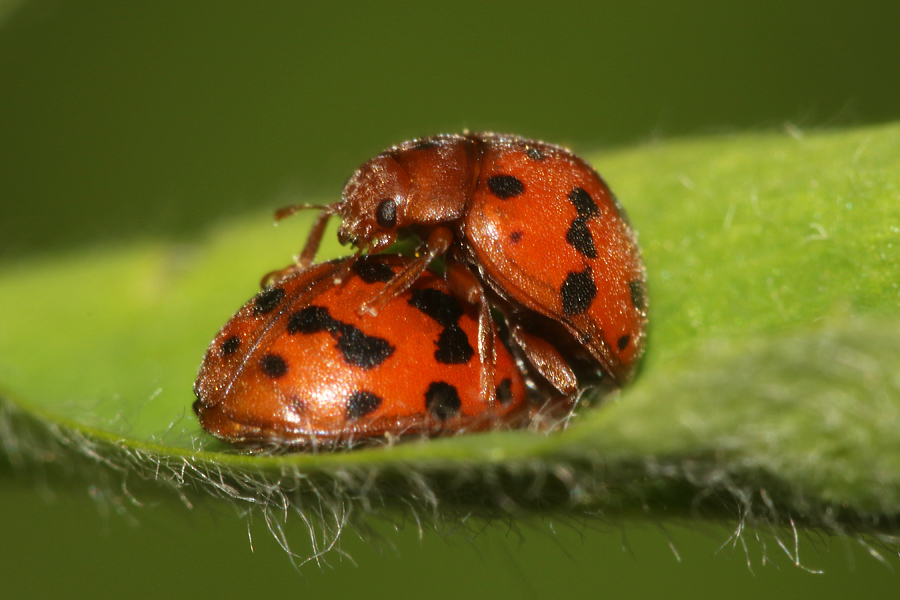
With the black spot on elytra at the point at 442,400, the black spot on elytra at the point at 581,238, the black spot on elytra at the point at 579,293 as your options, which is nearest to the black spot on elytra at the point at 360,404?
the black spot on elytra at the point at 442,400

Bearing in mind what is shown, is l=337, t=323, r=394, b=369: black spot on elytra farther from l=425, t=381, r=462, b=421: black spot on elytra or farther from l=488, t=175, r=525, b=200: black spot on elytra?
l=488, t=175, r=525, b=200: black spot on elytra

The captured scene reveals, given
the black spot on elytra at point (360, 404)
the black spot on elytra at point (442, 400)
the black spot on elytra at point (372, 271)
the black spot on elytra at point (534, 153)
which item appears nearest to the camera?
the black spot on elytra at point (360, 404)

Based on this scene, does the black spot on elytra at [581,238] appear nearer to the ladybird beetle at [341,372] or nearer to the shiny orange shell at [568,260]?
the shiny orange shell at [568,260]

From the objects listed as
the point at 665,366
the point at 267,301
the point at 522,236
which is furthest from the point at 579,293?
the point at 665,366

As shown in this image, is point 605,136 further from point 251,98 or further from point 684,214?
point 684,214

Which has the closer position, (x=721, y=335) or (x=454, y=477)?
(x=454, y=477)

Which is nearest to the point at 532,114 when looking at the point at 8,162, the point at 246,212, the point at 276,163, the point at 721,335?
the point at 276,163

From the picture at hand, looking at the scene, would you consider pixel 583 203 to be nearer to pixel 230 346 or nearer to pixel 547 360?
pixel 547 360
